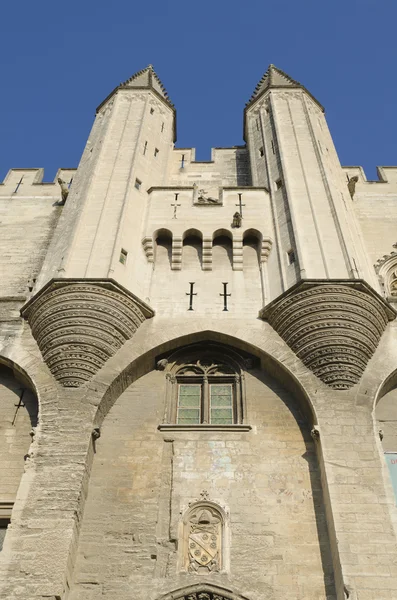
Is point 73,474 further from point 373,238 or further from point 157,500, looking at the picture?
point 373,238

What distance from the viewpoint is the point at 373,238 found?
14438 millimetres

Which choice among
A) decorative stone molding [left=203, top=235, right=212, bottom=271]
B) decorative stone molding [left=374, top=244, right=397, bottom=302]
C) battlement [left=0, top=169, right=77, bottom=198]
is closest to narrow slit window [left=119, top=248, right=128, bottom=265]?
decorative stone molding [left=203, top=235, right=212, bottom=271]

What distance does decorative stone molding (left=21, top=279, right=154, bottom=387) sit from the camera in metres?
10.3

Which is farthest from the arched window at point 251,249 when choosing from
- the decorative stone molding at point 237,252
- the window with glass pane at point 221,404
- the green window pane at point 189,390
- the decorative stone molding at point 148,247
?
the green window pane at point 189,390

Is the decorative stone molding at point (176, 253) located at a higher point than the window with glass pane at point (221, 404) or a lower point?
higher

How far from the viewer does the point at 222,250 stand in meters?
13.5

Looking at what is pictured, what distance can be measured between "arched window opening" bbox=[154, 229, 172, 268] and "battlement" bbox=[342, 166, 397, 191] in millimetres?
5908

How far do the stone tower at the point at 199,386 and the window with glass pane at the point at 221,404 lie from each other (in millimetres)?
41

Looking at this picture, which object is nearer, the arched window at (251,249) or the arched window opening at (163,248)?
the arched window at (251,249)

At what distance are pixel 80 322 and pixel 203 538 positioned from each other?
418 cm

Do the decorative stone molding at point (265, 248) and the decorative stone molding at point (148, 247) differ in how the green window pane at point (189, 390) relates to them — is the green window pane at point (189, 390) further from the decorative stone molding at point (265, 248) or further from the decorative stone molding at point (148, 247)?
the decorative stone molding at point (265, 248)

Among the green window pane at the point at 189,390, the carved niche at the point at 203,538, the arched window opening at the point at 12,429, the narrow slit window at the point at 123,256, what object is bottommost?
the carved niche at the point at 203,538

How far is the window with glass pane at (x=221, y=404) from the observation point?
10.7 metres

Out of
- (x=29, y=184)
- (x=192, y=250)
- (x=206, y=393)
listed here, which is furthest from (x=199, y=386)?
(x=29, y=184)
